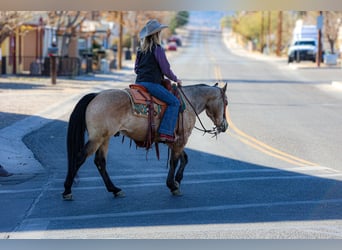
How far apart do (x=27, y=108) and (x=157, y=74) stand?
1256 cm

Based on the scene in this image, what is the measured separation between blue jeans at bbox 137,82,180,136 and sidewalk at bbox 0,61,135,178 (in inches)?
118

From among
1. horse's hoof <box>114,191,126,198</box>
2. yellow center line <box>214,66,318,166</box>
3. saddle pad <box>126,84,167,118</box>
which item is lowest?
yellow center line <box>214,66,318,166</box>

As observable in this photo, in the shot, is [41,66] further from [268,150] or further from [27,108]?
[268,150]

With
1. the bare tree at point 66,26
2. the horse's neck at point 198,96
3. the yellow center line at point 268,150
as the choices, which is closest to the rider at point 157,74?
the horse's neck at point 198,96

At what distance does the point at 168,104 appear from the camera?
31.6ft

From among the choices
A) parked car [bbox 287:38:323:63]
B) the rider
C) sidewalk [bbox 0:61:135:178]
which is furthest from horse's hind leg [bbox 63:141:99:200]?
parked car [bbox 287:38:323:63]

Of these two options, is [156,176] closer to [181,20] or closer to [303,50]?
[303,50]

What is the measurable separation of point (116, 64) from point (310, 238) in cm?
4763

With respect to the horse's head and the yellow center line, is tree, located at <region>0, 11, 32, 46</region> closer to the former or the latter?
the yellow center line

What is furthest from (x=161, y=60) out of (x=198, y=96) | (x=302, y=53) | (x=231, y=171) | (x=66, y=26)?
(x=302, y=53)

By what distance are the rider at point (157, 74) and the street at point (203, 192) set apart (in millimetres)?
933

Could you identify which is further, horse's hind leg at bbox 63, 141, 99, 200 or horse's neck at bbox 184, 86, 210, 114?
horse's neck at bbox 184, 86, 210, 114

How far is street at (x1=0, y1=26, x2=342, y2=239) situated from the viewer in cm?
802

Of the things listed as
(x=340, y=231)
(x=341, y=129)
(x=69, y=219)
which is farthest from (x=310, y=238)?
(x=341, y=129)
